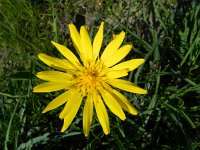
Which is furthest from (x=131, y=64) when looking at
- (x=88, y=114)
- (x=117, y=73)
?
(x=88, y=114)

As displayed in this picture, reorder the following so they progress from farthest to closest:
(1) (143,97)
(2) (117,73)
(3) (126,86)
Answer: (1) (143,97), (2) (117,73), (3) (126,86)

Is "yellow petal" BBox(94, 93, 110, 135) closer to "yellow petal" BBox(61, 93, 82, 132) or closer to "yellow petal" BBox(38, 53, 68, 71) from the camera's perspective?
"yellow petal" BBox(61, 93, 82, 132)

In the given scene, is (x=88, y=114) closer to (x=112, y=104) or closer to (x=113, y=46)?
(x=112, y=104)

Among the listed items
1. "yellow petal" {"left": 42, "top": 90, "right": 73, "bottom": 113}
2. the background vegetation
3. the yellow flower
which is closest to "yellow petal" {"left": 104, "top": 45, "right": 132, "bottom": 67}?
the yellow flower

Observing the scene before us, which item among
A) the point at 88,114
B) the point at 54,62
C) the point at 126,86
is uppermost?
the point at 54,62

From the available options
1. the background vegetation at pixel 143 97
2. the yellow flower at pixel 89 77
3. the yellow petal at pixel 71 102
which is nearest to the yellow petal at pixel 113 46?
the yellow flower at pixel 89 77

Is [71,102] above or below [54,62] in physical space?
below

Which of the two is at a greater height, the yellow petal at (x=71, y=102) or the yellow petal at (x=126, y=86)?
the yellow petal at (x=126, y=86)

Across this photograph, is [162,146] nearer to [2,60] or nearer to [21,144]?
[21,144]

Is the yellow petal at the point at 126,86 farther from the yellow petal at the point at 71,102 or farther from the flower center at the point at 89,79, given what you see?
the yellow petal at the point at 71,102
